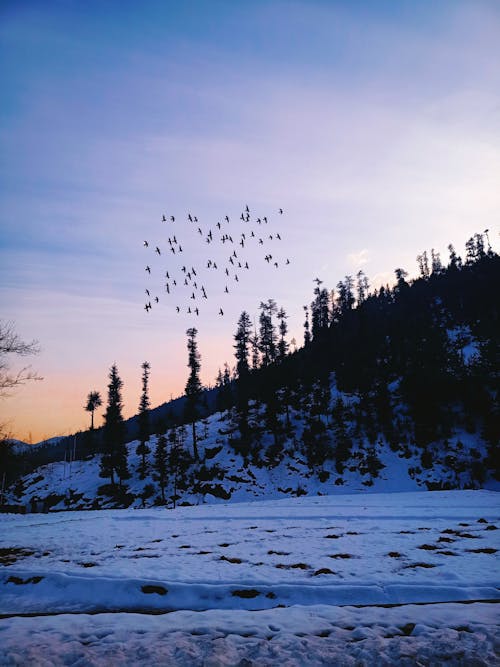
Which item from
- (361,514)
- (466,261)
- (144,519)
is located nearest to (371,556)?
(361,514)

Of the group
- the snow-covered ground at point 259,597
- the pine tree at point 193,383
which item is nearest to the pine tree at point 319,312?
the pine tree at point 193,383

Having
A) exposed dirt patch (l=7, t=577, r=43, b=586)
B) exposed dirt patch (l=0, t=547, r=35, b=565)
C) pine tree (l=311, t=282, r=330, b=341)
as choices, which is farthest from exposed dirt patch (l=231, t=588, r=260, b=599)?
pine tree (l=311, t=282, r=330, b=341)

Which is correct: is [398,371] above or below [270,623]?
above

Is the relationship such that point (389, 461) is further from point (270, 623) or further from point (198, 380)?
point (270, 623)

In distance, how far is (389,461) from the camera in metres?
44.5

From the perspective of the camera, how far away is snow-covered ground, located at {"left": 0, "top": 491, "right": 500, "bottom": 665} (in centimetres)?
470

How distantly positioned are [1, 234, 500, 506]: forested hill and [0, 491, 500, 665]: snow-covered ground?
1061 inches

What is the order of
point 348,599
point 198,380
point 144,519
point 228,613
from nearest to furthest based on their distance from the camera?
point 228,613 < point 348,599 < point 144,519 < point 198,380

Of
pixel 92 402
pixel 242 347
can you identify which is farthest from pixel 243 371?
pixel 92 402

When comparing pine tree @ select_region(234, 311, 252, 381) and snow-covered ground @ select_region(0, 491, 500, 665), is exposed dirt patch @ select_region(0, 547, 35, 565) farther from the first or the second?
pine tree @ select_region(234, 311, 252, 381)

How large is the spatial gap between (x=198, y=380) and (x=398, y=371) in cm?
3495

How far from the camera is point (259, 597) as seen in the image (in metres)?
6.89

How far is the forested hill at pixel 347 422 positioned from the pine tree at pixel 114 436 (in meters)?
0.78

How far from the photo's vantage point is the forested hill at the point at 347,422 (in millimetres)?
43156
